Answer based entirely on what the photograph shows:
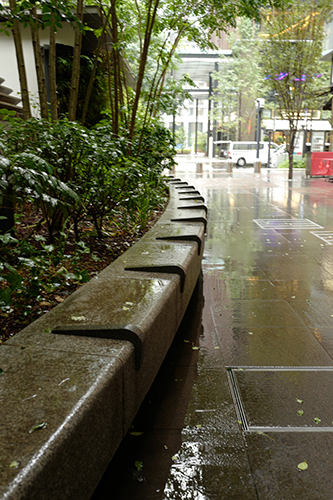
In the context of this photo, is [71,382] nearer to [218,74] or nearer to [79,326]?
[79,326]

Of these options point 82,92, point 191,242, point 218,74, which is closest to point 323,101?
point 218,74

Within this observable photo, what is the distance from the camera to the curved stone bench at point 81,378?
1.41 m

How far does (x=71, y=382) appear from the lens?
5.81 feet

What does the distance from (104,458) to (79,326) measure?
27.4 inches

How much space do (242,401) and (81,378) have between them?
128cm

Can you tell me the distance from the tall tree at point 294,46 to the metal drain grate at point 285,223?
11498 millimetres

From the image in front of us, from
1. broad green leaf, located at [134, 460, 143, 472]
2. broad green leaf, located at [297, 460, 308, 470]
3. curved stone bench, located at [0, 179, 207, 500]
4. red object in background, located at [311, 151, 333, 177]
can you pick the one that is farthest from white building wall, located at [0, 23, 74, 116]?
red object in background, located at [311, 151, 333, 177]

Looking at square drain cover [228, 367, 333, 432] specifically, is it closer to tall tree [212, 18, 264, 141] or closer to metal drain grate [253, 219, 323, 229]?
metal drain grate [253, 219, 323, 229]

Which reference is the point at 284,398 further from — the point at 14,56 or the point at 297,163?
the point at 297,163

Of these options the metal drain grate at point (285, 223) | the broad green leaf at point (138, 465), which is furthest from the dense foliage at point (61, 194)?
the metal drain grate at point (285, 223)

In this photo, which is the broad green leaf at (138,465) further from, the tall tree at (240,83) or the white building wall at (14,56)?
the tall tree at (240,83)

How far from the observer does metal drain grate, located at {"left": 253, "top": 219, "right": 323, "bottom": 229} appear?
28.8 ft

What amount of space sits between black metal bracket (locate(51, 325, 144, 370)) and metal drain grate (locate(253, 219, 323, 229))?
6.93 m

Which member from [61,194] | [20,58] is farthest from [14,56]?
[61,194]
